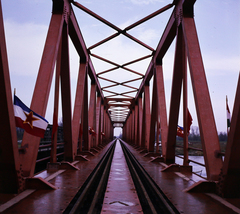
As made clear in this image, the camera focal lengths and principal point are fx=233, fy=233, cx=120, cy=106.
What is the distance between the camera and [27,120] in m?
5.25

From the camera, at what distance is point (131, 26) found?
36.0 feet

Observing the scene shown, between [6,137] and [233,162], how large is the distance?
4.33 meters

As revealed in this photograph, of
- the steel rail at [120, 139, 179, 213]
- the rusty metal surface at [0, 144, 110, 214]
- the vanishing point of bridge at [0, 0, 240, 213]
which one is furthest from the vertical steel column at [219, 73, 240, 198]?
the rusty metal surface at [0, 144, 110, 214]

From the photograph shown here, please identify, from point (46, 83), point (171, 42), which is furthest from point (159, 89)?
point (46, 83)

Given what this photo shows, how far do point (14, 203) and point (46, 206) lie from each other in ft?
1.95

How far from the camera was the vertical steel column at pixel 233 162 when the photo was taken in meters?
4.21

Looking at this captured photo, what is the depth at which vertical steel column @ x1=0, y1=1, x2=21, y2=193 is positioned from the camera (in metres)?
4.21

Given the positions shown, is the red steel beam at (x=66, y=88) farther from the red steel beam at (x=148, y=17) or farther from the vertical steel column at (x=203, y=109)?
the vertical steel column at (x=203, y=109)

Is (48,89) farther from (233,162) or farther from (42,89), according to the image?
(233,162)

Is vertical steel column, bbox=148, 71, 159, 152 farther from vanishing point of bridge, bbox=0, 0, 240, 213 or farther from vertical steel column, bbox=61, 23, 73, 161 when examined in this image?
vertical steel column, bbox=61, 23, 73, 161

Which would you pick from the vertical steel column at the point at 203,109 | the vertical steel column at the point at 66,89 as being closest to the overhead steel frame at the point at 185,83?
the vertical steel column at the point at 203,109

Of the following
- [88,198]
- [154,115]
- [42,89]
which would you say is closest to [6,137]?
[88,198]

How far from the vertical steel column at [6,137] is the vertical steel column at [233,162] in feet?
13.5

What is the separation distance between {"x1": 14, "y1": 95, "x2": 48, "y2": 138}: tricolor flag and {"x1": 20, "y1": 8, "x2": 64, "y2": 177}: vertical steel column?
0.54 metres
